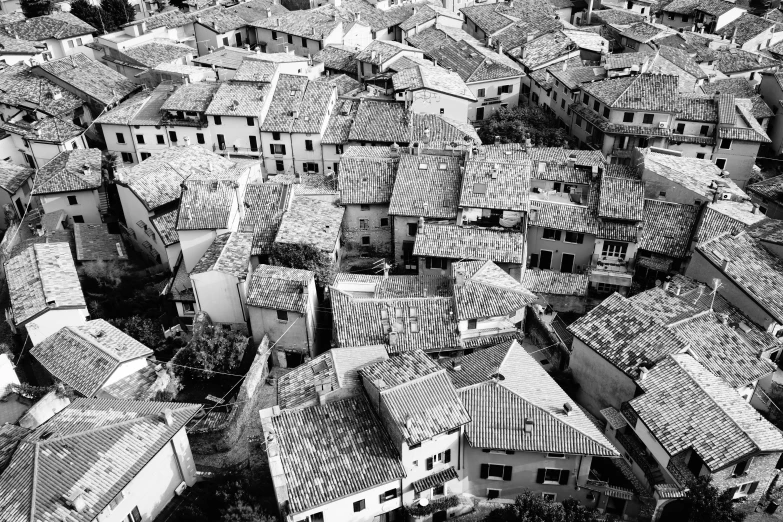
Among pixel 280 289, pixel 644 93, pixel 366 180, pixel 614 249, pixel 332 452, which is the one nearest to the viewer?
pixel 332 452

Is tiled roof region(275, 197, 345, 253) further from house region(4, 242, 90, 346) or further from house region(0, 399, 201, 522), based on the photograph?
house region(0, 399, 201, 522)

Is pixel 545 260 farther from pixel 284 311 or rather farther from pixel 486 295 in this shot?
pixel 284 311

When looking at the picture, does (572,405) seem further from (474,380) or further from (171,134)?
(171,134)

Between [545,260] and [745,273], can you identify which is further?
[545,260]

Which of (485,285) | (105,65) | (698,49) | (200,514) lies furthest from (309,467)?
(698,49)

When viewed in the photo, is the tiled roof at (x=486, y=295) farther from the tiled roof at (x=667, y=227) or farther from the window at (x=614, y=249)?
the tiled roof at (x=667, y=227)

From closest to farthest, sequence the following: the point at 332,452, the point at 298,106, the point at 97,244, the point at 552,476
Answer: the point at 332,452
the point at 552,476
the point at 97,244
the point at 298,106

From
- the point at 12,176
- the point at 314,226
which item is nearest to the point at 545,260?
the point at 314,226
